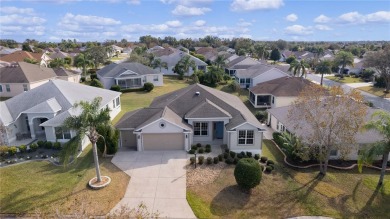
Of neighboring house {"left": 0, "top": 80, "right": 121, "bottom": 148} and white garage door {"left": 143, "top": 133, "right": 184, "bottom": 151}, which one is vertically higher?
neighboring house {"left": 0, "top": 80, "right": 121, "bottom": 148}

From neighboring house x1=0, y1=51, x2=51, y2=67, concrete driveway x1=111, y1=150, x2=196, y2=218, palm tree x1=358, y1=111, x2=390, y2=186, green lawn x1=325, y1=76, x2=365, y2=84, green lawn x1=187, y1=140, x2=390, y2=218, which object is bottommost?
green lawn x1=187, y1=140, x2=390, y2=218

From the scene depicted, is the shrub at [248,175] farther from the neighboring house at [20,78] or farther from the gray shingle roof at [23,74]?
the gray shingle roof at [23,74]

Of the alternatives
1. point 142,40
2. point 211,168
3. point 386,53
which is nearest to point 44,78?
point 211,168

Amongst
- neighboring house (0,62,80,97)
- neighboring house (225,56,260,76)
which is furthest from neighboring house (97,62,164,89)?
neighboring house (225,56,260,76)

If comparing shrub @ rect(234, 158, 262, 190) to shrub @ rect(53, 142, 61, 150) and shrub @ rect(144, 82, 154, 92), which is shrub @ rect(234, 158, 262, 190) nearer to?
shrub @ rect(53, 142, 61, 150)

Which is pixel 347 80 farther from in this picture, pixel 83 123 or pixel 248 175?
pixel 83 123

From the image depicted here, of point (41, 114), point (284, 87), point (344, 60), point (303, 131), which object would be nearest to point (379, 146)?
point (303, 131)

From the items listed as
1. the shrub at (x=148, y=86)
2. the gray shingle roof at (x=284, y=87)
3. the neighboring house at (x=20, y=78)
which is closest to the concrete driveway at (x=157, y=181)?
the gray shingle roof at (x=284, y=87)
